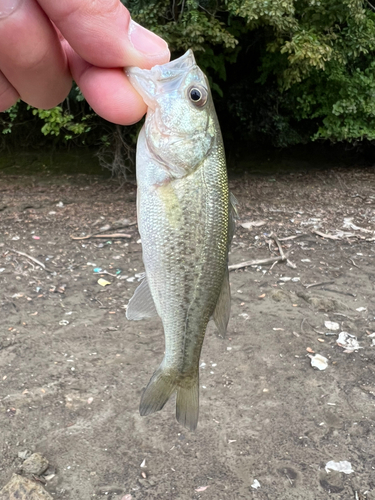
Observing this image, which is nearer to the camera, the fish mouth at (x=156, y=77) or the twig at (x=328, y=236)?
the fish mouth at (x=156, y=77)

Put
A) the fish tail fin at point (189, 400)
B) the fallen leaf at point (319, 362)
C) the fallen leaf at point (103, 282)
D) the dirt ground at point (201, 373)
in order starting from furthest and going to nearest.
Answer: the fallen leaf at point (103, 282), the fallen leaf at point (319, 362), the dirt ground at point (201, 373), the fish tail fin at point (189, 400)

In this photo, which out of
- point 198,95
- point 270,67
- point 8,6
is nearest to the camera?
point 8,6

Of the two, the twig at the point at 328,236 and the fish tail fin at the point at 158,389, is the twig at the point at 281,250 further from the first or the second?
the fish tail fin at the point at 158,389

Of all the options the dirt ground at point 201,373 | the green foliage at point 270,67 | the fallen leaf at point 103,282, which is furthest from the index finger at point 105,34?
the green foliage at point 270,67

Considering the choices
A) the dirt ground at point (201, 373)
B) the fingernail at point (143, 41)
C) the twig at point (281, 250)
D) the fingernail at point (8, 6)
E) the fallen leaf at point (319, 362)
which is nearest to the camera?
the fingernail at point (8, 6)

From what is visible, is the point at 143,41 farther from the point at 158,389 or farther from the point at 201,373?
the point at 201,373

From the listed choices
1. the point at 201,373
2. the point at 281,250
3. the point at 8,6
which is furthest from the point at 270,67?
the point at 8,6

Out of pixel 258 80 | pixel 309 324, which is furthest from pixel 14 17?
pixel 258 80
